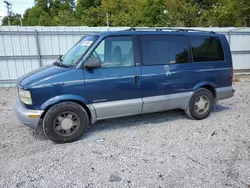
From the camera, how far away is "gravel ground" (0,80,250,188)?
2.77 metres

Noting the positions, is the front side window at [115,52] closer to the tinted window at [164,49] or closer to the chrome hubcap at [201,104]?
the tinted window at [164,49]

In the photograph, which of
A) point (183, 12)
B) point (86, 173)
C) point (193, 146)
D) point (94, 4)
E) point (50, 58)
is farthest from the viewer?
point (94, 4)

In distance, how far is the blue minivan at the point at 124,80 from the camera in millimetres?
3582

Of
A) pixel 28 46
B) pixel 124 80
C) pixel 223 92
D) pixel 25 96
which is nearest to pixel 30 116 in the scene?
pixel 25 96

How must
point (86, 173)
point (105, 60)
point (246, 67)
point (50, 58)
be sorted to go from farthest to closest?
point (246, 67), point (50, 58), point (105, 60), point (86, 173)

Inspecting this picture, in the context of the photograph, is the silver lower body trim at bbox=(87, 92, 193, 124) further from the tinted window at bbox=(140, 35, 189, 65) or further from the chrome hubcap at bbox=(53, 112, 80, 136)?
the tinted window at bbox=(140, 35, 189, 65)

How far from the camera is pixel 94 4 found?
1580 inches

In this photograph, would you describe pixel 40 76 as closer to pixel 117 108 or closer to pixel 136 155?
pixel 117 108

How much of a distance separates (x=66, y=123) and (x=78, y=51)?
141cm

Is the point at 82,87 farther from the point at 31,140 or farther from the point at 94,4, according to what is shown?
the point at 94,4

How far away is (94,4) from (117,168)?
137ft

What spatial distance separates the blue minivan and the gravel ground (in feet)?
1.36

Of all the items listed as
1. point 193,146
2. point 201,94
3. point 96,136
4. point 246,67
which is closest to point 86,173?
point 96,136

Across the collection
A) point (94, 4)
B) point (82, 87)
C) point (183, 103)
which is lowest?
point (183, 103)
